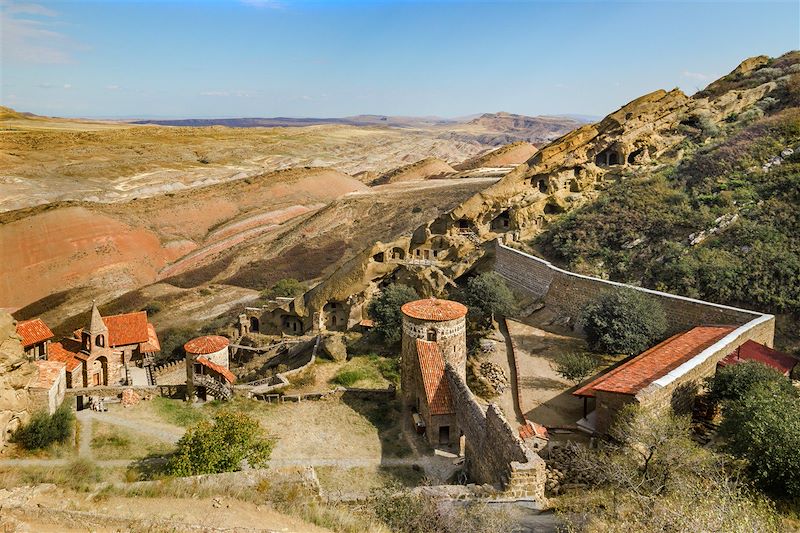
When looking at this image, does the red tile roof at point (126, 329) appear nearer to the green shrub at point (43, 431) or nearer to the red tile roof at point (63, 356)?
the red tile roof at point (63, 356)

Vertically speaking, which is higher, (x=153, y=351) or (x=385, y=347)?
(x=385, y=347)

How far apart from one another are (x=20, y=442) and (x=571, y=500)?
11.4 metres

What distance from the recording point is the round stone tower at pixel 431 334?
14.1 m

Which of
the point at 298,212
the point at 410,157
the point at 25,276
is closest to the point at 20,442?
the point at 25,276

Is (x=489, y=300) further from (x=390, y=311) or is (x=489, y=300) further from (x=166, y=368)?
(x=166, y=368)

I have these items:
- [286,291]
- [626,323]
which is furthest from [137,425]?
[286,291]

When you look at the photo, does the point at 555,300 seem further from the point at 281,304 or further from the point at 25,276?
the point at 25,276

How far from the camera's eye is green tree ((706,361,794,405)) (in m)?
10.7

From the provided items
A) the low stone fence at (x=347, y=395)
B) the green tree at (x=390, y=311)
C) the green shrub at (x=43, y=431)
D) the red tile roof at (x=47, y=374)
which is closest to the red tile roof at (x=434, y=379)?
the low stone fence at (x=347, y=395)

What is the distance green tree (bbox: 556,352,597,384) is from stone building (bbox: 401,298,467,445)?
9.26 feet

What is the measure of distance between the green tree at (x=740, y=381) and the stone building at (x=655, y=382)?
0.53m

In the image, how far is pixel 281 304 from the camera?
25.6 m

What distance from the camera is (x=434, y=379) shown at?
1334 centimetres

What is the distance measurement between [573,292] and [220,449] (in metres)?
13.2
